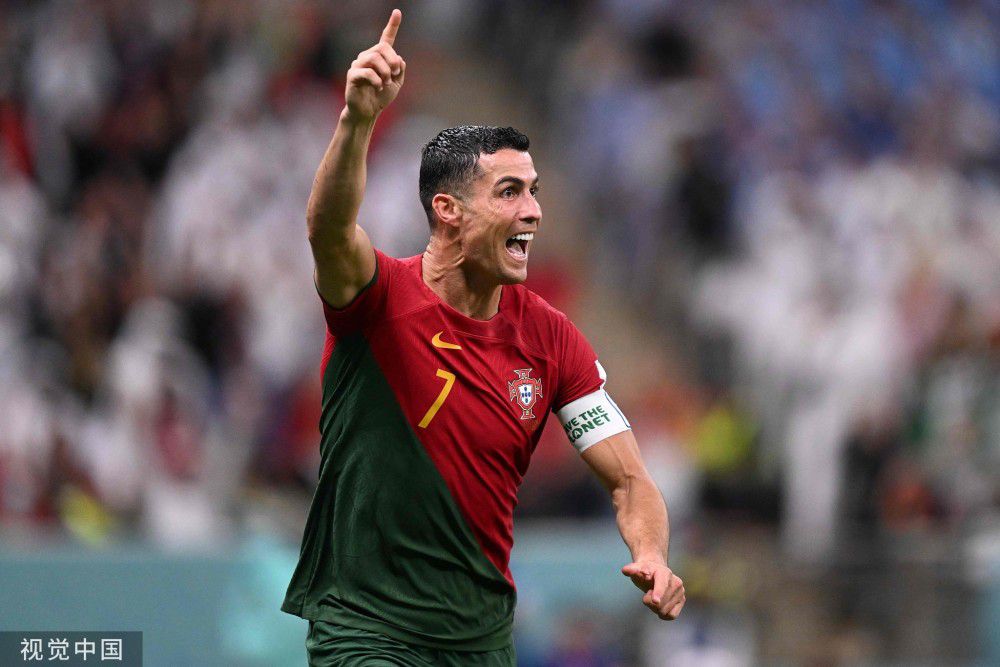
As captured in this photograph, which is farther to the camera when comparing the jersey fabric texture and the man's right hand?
the jersey fabric texture

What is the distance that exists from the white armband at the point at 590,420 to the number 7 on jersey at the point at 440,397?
18.9 inches

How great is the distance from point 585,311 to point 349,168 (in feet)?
27.7

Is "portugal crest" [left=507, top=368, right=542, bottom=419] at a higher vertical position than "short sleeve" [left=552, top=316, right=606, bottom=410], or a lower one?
lower

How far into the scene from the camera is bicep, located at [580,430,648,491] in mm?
5387

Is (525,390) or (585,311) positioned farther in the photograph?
(585,311)

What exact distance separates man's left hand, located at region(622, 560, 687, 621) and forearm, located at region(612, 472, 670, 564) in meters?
0.21

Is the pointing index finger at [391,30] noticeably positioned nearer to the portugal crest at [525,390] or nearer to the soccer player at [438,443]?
the soccer player at [438,443]

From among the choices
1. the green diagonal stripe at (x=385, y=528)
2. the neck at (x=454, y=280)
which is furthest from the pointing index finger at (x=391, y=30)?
the green diagonal stripe at (x=385, y=528)

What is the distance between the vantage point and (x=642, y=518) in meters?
5.25

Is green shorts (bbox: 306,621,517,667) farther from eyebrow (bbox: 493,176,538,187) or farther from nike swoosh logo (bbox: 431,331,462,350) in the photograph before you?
eyebrow (bbox: 493,176,538,187)

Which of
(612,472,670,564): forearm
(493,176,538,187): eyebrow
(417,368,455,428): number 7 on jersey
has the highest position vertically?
(493,176,538,187): eyebrow

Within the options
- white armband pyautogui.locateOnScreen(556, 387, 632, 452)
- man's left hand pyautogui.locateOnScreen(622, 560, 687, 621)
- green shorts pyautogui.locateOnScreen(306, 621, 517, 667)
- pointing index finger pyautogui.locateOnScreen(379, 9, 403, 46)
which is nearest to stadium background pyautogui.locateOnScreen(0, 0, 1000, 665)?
green shorts pyautogui.locateOnScreen(306, 621, 517, 667)

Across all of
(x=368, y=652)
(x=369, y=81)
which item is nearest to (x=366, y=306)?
(x=369, y=81)

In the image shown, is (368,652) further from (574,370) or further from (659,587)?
(574,370)
